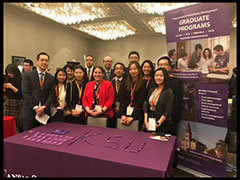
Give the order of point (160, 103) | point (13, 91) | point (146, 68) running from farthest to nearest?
point (13, 91) → point (146, 68) → point (160, 103)

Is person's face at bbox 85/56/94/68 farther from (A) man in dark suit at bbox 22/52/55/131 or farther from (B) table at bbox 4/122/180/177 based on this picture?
(B) table at bbox 4/122/180/177

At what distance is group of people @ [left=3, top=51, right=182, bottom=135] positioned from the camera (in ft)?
8.17

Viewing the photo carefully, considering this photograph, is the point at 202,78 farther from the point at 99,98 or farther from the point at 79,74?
the point at 79,74

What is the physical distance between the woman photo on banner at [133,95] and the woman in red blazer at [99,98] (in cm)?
19

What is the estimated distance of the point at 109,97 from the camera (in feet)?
9.30

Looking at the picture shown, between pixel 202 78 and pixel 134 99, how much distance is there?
1004 mm

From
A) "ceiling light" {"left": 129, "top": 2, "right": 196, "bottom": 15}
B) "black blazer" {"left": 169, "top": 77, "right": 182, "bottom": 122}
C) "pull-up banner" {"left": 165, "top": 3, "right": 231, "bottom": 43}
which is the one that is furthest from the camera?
"ceiling light" {"left": 129, "top": 2, "right": 196, "bottom": 15}

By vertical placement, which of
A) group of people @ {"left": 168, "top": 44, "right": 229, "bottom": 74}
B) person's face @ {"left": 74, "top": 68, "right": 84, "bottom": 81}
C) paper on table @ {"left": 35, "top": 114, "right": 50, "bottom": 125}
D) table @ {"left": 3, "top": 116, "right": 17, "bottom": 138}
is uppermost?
group of people @ {"left": 168, "top": 44, "right": 229, "bottom": 74}

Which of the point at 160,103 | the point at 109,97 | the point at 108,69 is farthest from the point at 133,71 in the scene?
the point at 108,69

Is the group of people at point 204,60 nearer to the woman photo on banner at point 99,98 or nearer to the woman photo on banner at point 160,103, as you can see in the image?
the woman photo on banner at point 160,103

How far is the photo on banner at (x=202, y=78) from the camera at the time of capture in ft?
7.46

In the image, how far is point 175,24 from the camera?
2711 mm

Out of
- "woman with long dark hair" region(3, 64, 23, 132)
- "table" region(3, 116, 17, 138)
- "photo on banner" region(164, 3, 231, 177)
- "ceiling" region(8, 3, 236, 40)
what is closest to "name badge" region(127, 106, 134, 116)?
"photo on banner" region(164, 3, 231, 177)

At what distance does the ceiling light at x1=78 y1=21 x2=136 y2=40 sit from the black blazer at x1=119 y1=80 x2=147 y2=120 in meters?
3.86
